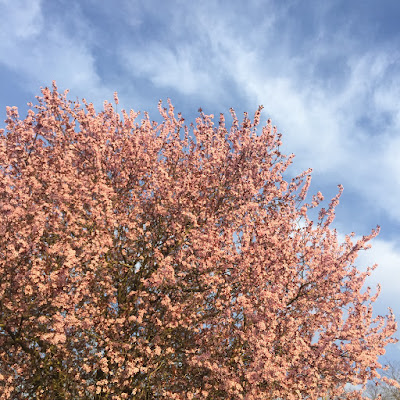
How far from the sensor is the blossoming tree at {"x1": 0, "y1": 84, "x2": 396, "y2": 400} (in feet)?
34.8

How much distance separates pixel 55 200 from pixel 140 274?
12.2 feet

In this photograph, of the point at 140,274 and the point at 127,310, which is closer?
the point at 127,310

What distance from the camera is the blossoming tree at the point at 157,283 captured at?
10.6 metres

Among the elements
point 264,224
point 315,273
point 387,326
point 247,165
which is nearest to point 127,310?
point 264,224

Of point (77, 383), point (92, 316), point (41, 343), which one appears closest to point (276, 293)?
point (92, 316)

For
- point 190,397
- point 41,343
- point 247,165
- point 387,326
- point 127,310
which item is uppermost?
point 247,165

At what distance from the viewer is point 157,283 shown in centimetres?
1141

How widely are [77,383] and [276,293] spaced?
251 inches

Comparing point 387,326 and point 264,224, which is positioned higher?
point 264,224

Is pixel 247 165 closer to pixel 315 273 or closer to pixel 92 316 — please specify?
pixel 315 273

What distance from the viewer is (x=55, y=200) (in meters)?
12.2

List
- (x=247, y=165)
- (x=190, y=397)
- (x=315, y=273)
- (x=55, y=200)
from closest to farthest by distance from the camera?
1. (x=190, y=397)
2. (x=55, y=200)
3. (x=315, y=273)
4. (x=247, y=165)

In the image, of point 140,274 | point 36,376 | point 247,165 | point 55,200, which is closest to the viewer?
point 36,376

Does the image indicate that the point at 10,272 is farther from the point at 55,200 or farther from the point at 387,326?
the point at 387,326
